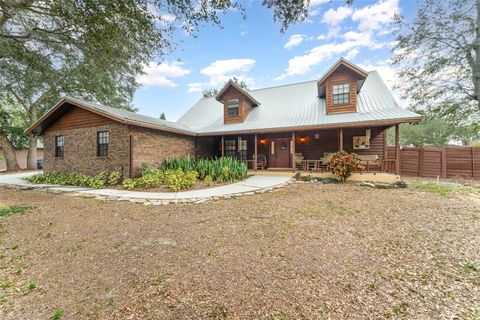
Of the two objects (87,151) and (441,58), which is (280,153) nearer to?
(441,58)

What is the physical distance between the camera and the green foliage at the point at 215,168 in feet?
30.5

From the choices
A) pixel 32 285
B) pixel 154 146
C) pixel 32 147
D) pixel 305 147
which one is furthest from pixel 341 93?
pixel 32 147

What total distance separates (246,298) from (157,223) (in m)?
3.12

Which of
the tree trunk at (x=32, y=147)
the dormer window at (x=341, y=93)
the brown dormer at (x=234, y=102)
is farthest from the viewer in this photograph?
the tree trunk at (x=32, y=147)

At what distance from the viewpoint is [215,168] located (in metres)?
9.45

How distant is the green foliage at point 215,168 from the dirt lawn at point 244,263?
12.8 feet

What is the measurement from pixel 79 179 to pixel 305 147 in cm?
1214

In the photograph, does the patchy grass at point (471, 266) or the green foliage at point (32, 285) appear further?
the patchy grass at point (471, 266)

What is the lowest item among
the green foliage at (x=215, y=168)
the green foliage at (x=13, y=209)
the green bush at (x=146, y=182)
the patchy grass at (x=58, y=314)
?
the patchy grass at (x=58, y=314)

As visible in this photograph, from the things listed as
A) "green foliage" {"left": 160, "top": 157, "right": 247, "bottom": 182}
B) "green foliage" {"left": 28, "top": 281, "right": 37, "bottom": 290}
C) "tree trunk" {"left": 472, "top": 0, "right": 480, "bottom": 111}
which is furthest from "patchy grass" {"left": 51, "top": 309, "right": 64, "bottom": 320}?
"tree trunk" {"left": 472, "top": 0, "right": 480, "bottom": 111}

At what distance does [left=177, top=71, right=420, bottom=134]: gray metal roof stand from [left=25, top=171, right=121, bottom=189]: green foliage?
5331mm

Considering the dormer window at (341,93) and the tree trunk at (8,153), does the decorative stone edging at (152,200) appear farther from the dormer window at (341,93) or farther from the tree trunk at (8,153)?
the tree trunk at (8,153)

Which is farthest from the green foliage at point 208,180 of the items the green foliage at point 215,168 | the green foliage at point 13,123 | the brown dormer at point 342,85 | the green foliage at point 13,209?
the green foliage at point 13,123

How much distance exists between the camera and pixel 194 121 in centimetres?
1540
